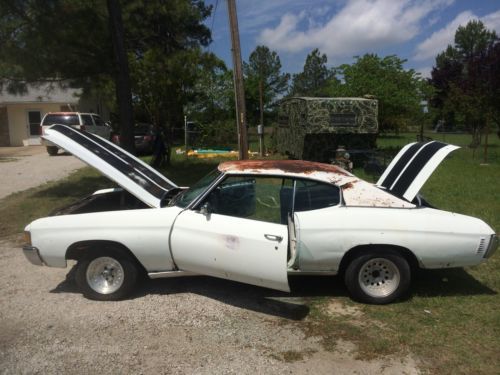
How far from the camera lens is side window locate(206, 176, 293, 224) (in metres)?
4.52

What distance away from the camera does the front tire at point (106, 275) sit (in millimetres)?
4270

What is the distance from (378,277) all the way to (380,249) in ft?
1.08

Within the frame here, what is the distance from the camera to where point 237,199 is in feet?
15.6

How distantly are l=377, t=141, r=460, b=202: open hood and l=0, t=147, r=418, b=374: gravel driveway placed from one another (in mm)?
1308

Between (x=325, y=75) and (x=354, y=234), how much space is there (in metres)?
57.4

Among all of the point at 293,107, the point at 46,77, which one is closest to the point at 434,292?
the point at 46,77

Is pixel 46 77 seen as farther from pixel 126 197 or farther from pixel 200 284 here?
pixel 200 284

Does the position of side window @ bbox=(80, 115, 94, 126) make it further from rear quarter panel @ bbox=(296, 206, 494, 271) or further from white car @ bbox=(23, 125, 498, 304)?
rear quarter panel @ bbox=(296, 206, 494, 271)

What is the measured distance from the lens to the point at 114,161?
15.4 feet

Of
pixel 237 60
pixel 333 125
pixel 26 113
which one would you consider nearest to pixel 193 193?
pixel 237 60

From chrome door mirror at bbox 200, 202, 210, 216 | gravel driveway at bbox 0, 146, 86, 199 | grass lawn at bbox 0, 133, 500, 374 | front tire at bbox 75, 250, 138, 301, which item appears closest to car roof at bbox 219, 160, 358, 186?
chrome door mirror at bbox 200, 202, 210, 216

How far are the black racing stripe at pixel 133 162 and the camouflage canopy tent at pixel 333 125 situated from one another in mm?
9116

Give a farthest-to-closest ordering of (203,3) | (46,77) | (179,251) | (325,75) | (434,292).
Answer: (325,75)
(203,3)
(46,77)
(434,292)
(179,251)

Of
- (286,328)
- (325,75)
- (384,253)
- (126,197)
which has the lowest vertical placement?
(286,328)
